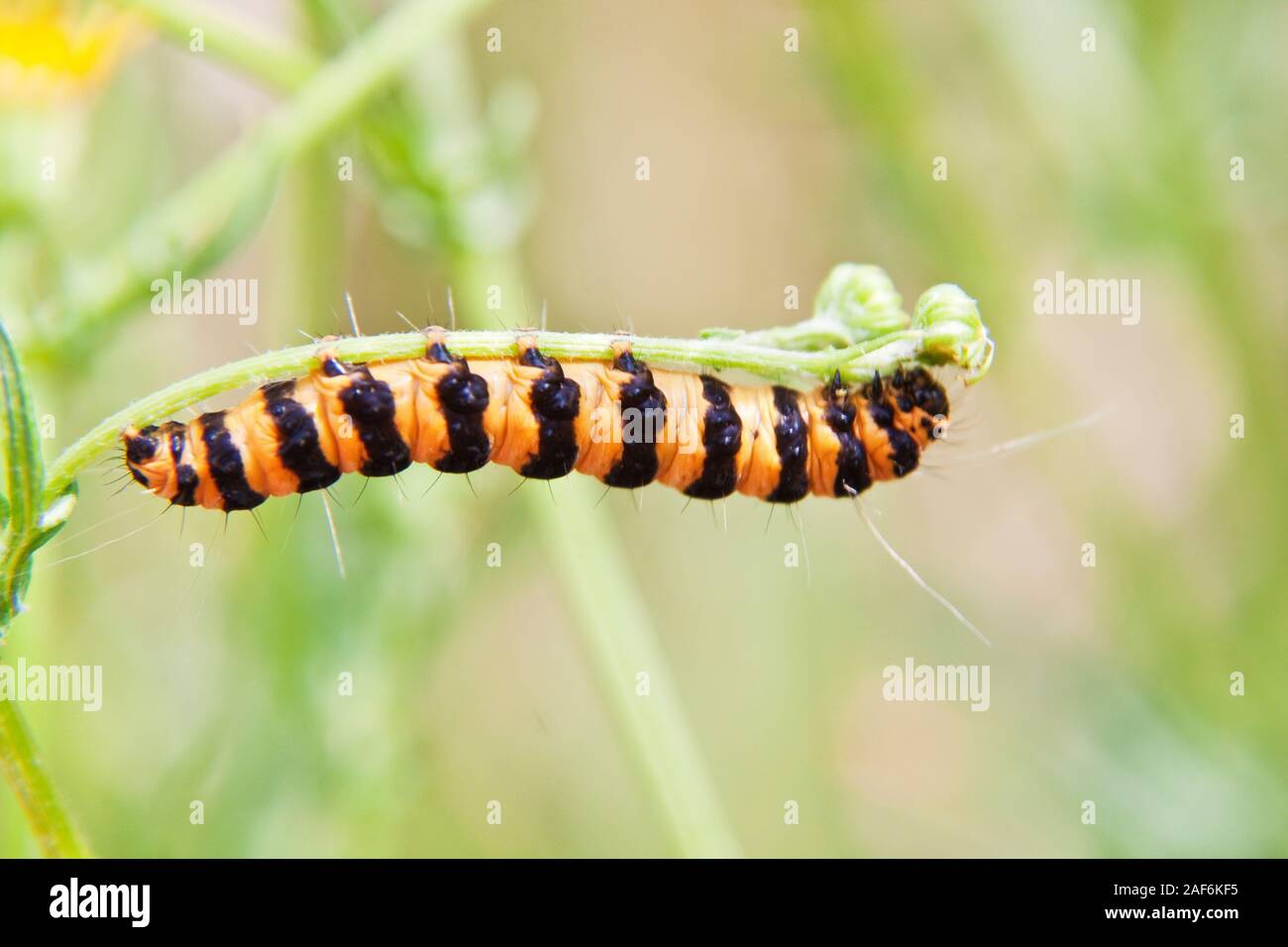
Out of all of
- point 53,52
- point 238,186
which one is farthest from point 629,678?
point 53,52

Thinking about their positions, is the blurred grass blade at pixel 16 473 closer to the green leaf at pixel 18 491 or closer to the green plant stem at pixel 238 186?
the green leaf at pixel 18 491

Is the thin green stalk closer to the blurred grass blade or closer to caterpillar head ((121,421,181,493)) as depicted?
the blurred grass blade

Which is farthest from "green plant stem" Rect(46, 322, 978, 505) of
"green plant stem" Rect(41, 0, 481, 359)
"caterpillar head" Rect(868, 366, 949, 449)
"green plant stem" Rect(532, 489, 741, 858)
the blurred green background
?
"green plant stem" Rect(532, 489, 741, 858)

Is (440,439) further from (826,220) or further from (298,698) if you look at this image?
(826,220)

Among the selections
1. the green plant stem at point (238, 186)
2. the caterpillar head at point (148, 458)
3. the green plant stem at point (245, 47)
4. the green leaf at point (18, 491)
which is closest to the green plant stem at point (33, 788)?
the green leaf at point (18, 491)

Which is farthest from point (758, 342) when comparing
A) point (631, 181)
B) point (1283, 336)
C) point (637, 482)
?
point (631, 181)
